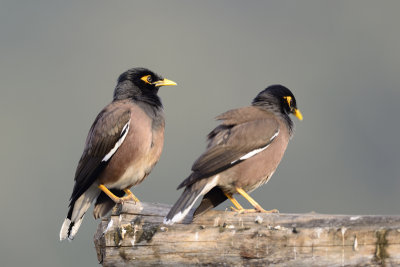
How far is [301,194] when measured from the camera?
481 feet

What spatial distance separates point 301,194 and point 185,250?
14057 cm

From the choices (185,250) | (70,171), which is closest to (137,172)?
(185,250)

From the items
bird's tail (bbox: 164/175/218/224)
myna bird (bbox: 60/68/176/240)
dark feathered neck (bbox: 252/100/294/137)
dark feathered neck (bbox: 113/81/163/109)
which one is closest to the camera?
bird's tail (bbox: 164/175/218/224)

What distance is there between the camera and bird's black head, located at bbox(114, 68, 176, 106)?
33.4 ft

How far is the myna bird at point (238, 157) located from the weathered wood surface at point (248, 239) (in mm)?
424

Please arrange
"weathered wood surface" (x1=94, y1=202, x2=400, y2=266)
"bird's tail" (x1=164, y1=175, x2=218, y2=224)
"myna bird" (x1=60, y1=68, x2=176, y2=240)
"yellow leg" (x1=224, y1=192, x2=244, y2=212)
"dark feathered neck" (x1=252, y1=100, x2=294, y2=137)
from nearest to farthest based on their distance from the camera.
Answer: "weathered wood surface" (x1=94, y1=202, x2=400, y2=266) → "bird's tail" (x1=164, y1=175, x2=218, y2=224) → "yellow leg" (x1=224, y1=192, x2=244, y2=212) → "dark feathered neck" (x1=252, y1=100, x2=294, y2=137) → "myna bird" (x1=60, y1=68, x2=176, y2=240)

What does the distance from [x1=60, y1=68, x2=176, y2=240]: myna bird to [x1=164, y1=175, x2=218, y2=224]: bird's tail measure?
1.43m

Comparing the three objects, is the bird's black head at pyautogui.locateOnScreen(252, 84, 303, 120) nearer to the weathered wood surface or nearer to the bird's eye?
the bird's eye

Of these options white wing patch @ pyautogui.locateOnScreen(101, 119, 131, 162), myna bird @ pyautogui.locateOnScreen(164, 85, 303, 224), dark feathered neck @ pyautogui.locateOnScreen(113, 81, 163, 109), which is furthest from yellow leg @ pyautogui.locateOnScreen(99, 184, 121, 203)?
myna bird @ pyautogui.locateOnScreen(164, 85, 303, 224)

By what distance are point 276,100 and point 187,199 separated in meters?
2.13

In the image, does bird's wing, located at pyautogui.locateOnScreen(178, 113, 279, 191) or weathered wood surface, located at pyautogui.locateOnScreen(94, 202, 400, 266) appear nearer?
weathered wood surface, located at pyautogui.locateOnScreen(94, 202, 400, 266)

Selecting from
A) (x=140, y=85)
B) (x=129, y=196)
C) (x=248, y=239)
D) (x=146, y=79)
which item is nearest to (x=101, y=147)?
(x=129, y=196)

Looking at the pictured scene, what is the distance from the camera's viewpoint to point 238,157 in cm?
859

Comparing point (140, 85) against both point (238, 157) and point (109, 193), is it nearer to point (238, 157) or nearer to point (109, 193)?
point (109, 193)
